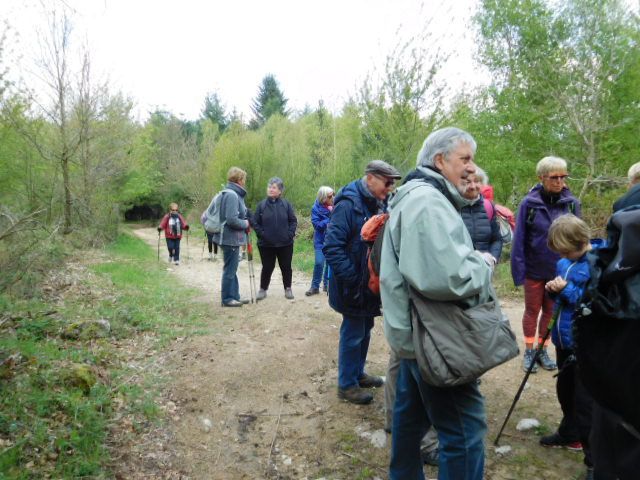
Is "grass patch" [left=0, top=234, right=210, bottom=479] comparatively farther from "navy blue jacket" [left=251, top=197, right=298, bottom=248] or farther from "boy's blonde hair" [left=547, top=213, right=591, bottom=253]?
"boy's blonde hair" [left=547, top=213, right=591, bottom=253]

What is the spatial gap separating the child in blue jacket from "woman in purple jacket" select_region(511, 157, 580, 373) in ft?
3.81

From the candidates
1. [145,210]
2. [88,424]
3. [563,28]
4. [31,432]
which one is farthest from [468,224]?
[145,210]

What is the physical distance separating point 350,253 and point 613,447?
2240mm

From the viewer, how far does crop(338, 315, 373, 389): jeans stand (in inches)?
148

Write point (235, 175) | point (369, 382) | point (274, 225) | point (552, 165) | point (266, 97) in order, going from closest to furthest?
point (552, 165) < point (369, 382) < point (235, 175) < point (274, 225) < point (266, 97)

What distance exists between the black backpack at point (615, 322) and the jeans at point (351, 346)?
6.72ft

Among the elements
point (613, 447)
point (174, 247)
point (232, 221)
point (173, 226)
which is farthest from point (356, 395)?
point (174, 247)

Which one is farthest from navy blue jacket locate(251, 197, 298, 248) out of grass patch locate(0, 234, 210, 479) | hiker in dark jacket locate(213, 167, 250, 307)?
grass patch locate(0, 234, 210, 479)

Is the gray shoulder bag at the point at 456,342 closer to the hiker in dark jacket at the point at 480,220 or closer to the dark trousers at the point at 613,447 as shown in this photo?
the dark trousers at the point at 613,447

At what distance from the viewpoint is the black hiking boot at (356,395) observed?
389 centimetres

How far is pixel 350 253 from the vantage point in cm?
371

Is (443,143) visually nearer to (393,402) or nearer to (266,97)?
(393,402)

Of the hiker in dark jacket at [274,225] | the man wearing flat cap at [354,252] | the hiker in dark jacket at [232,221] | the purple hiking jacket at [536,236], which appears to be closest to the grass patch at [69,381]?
the hiker in dark jacket at [232,221]

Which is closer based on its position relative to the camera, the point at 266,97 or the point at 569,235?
the point at 569,235
